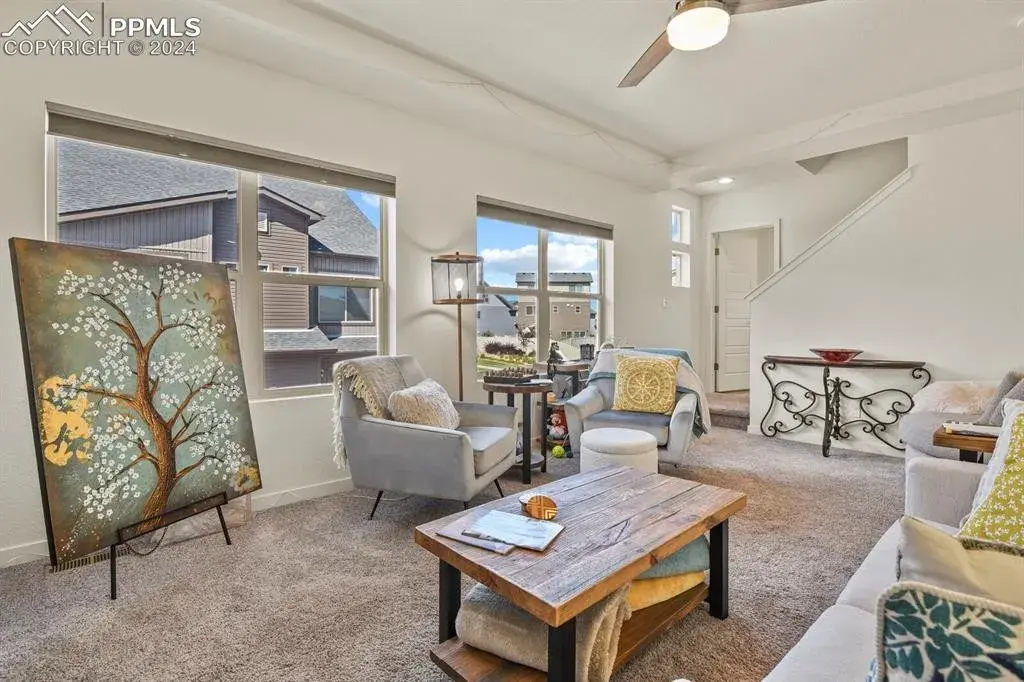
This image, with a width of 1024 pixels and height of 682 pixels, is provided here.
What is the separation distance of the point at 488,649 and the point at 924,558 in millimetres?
1167

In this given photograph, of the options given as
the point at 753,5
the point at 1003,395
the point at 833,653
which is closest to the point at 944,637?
the point at 833,653

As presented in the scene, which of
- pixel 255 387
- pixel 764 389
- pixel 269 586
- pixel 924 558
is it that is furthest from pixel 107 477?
pixel 764 389

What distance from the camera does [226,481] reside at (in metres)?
2.46

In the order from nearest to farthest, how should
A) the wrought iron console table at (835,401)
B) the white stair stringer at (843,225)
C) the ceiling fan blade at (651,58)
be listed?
the ceiling fan blade at (651,58)
the wrought iron console table at (835,401)
the white stair stringer at (843,225)

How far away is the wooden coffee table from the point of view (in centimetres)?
124

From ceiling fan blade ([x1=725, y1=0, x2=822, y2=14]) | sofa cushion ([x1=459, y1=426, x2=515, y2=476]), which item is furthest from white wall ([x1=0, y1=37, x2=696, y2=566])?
ceiling fan blade ([x1=725, y1=0, x2=822, y2=14])

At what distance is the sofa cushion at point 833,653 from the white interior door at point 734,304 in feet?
18.3

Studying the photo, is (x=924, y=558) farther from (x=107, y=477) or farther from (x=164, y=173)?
(x=164, y=173)

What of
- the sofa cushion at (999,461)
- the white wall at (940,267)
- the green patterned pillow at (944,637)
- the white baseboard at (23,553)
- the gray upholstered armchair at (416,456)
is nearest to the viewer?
the green patterned pillow at (944,637)

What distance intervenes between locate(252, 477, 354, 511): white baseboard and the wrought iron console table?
3667mm

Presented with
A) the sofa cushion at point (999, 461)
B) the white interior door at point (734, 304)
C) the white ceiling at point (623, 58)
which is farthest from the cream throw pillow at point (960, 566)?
the white interior door at point (734, 304)

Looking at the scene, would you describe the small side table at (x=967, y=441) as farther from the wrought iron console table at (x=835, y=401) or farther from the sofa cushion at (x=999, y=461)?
the wrought iron console table at (x=835, y=401)

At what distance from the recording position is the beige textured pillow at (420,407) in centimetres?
274

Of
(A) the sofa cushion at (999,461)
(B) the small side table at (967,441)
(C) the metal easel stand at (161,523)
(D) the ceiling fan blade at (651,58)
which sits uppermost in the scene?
(D) the ceiling fan blade at (651,58)
